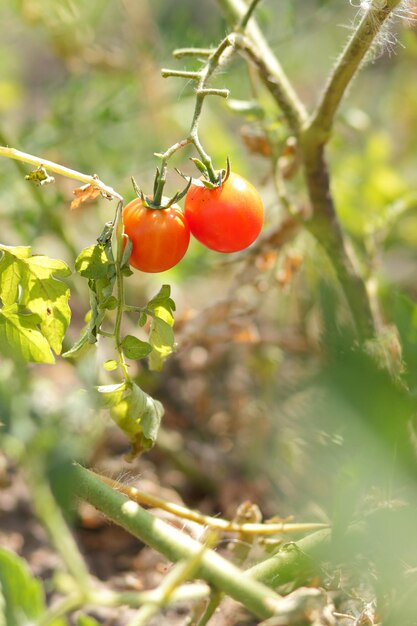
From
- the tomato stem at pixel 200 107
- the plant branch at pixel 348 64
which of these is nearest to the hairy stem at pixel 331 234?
the plant branch at pixel 348 64

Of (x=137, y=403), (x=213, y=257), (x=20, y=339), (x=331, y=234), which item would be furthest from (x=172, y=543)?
(x=213, y=257)

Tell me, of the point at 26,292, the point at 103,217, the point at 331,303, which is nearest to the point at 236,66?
the point at 103,217

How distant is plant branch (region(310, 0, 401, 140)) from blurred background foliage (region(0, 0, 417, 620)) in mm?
32

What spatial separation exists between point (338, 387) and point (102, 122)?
119 cm

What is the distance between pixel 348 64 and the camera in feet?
2.98

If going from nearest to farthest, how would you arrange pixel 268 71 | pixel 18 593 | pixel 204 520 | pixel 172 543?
pixel 18 593 → pixel 172 543 → pixel 204 520 → pixel 268 71

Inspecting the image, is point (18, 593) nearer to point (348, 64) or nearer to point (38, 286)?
point (38, 286)

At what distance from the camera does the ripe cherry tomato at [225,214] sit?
0.79 m

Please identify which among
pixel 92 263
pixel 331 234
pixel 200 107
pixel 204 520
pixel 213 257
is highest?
pixel 200 107

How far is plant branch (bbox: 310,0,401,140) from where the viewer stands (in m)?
0.83

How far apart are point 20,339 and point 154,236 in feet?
0.61

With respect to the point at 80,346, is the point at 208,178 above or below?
above

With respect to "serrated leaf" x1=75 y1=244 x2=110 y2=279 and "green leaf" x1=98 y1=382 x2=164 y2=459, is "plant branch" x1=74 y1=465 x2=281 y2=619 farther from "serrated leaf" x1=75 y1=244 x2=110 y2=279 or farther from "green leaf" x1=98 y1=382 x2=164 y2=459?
"serrated leaf" x1=75 y1=244 x2=110 y2=279

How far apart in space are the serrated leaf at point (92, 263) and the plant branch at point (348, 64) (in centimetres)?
38
